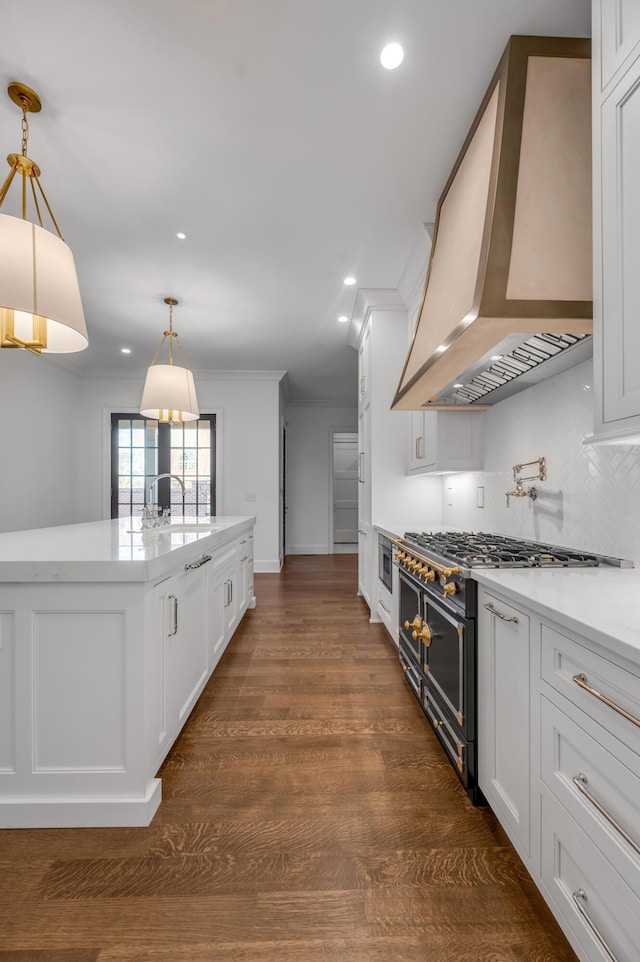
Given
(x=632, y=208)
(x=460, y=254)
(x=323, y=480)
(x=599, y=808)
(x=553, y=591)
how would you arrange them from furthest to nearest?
1. (x=323, y=480)
2. (x=460, y=254)
3. (x=553, y=591)
4. (x=632, y=208)
5. (x=599, y=808)

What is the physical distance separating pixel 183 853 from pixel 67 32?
2.91 meters

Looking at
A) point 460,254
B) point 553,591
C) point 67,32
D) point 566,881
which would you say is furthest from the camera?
point 460,254

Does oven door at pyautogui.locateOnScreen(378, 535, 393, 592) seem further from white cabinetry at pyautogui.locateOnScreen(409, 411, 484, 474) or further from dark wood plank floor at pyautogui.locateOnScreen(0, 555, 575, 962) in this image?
dark wood plank floor at pyautogui.locateOnScreen(0, 555, 575, 962)

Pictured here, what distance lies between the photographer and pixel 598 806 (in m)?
0.95

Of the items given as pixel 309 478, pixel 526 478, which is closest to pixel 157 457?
pixel 309 478

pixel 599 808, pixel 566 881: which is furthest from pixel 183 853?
pixel 599 808

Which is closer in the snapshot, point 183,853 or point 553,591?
point 553,591

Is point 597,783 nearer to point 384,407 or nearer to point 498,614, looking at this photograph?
point 498,614

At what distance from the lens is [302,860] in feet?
4.61

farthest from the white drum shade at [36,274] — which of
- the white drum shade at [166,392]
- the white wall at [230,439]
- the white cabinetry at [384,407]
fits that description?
the white wall at [230,439]

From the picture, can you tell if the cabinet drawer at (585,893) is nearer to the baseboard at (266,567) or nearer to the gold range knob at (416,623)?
the gold range knob at (416,623)

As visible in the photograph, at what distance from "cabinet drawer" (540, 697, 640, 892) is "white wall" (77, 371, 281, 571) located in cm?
557

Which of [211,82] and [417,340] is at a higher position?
[211,82]

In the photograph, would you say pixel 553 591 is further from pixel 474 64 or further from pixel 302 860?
pixel 474 64
